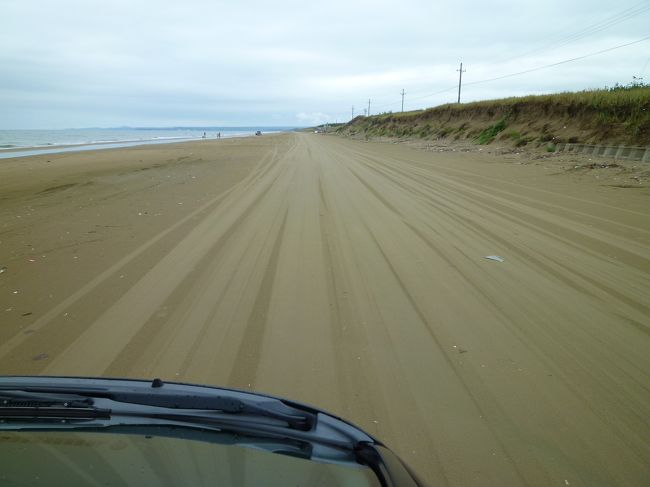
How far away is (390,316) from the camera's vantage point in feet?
14.9

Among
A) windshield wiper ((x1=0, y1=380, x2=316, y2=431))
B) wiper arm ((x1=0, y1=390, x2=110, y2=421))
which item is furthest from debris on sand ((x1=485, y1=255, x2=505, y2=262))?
wiper arm ((x1=0, y1=390, x2=110, y2=421))

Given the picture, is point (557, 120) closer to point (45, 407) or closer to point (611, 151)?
point (611, 151)

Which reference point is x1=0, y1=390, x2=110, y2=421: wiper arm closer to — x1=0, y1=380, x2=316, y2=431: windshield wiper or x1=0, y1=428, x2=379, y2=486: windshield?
x1=0, y1=380, x2=316, y2=431: windshield wiper

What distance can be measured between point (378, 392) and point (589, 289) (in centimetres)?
340

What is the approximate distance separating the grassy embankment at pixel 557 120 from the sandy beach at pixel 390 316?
522 inches

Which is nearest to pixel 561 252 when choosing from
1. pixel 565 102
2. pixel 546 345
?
pixel 546 345

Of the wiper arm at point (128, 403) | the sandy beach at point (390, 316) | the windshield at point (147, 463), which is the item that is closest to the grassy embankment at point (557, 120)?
the sandy beach at point (390, 316)

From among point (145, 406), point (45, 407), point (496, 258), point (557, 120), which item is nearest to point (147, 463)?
Result: point (145, 406)

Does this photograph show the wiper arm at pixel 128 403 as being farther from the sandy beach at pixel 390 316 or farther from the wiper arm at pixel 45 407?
the sandy beach at pixel 390 316

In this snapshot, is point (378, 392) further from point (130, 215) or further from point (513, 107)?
point (513, 107)

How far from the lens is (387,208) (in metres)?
10.1

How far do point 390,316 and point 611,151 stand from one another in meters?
18.6

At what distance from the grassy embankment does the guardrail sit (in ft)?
2.38

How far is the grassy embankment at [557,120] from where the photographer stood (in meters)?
19.9
